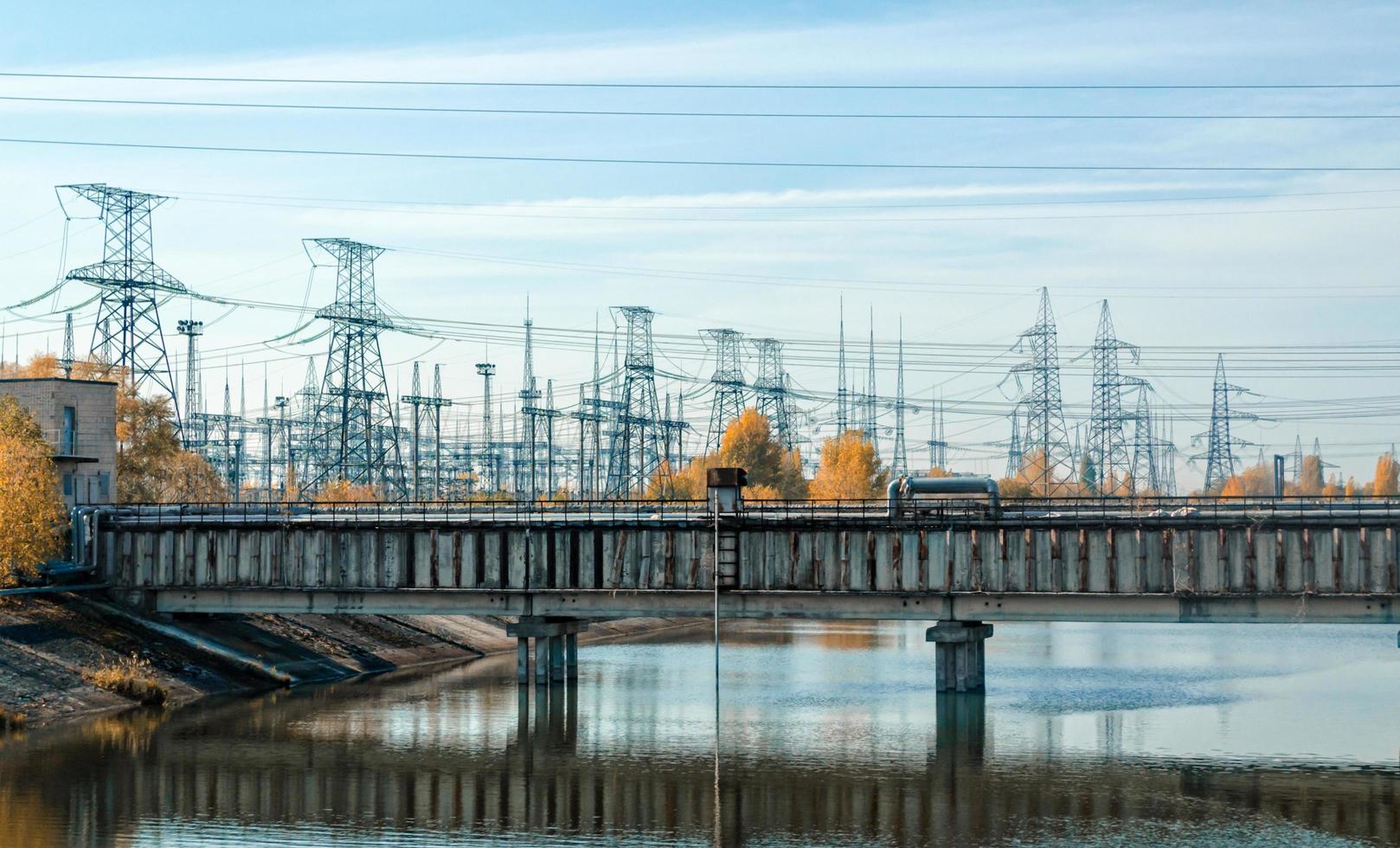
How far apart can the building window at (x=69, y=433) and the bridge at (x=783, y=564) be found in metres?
6.23

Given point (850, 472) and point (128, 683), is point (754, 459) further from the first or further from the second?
point (128, 683)

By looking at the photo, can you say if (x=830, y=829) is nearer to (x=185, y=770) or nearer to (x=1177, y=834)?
(x=1177, y=834)

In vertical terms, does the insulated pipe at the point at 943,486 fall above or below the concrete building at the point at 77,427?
below

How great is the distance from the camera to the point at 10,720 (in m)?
59.8

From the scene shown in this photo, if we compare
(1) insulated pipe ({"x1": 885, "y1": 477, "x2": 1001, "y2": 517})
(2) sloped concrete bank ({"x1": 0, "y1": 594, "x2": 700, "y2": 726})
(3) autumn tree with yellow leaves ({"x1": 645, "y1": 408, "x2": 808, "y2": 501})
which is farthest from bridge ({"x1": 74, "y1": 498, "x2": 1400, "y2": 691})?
(3) autumn tree with yellow leaves ({"x1": 645, "y1": 408, "x2": 808, "y2": 501})

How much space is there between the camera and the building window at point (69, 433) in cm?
8100

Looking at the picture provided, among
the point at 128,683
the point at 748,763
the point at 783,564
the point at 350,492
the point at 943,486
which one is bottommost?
the point at 748,763

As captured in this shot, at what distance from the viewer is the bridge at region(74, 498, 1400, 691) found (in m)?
62.9

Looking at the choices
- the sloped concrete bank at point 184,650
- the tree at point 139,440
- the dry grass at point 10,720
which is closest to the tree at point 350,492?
the tree at point 139,440

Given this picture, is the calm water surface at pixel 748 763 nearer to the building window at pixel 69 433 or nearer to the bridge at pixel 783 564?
the bridge at pixel 783 564

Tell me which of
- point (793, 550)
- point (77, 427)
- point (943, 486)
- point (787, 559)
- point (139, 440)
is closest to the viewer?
point (793, 550)

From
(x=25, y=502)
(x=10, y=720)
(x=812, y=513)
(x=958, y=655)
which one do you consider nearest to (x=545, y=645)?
(x=812, y=513)

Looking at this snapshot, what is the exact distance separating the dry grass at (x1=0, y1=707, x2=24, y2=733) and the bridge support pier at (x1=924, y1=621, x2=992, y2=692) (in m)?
36.6

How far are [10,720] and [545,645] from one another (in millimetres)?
23801
